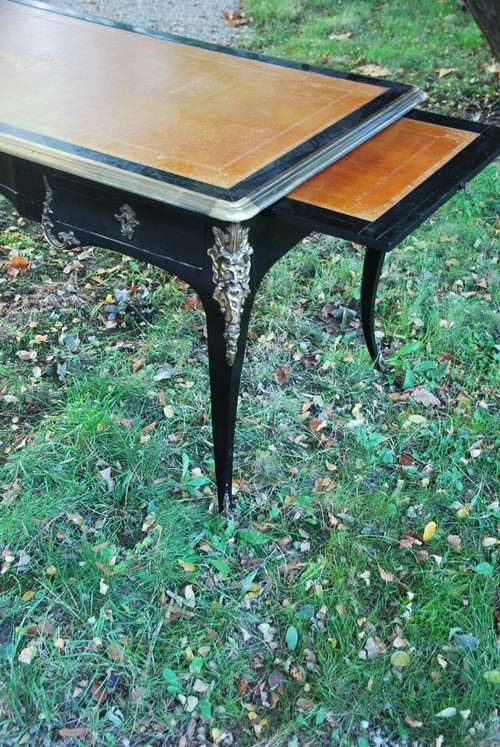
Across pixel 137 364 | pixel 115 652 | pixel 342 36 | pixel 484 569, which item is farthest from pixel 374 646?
pixel 342 36

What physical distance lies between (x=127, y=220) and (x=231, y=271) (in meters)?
0.30

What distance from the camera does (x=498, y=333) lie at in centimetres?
302

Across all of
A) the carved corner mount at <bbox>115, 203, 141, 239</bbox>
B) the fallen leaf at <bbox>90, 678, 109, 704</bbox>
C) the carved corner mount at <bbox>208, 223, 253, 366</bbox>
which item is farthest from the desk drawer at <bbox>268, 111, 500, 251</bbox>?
the fallen leaf at <bbox>90, 678, 109, 704</bbox>

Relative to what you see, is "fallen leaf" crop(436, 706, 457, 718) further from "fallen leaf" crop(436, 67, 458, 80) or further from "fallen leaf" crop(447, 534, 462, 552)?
"fallen leaf" crop(436, 67, 458, 80)

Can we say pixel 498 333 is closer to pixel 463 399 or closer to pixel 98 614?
pixel 463 399

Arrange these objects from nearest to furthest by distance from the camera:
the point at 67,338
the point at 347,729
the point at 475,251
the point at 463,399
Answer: the point at 347,729 < the point at 463,399 < the point at 67,338 < the point at 475,251

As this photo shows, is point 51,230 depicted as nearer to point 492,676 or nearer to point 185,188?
point 185,188

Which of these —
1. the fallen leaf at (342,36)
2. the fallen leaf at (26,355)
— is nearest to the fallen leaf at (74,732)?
the fallen leaf at (26,355)

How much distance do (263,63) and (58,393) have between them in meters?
1.27

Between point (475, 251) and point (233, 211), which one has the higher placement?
point (233, 211)

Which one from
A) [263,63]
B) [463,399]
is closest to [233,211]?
[263,63]

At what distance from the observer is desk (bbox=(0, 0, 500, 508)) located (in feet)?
5.53

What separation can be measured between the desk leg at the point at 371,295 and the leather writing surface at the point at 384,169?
535 mm

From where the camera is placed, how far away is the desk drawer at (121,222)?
1747 millimetres
